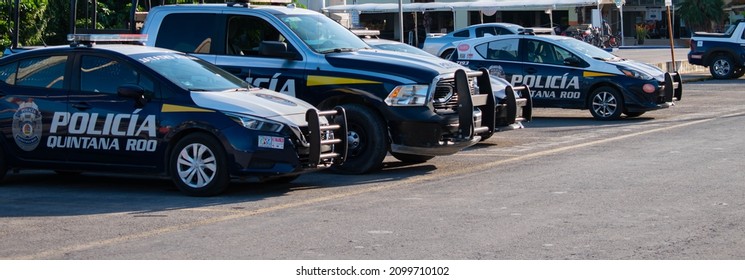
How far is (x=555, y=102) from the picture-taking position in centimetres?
2044

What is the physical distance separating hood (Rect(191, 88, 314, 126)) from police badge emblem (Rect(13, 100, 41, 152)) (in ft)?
5.26

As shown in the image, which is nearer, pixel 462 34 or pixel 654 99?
pixel 654 99

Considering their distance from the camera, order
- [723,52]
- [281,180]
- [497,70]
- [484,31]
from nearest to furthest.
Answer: [281,180]
[497,70]
[723,52]
[484,31]

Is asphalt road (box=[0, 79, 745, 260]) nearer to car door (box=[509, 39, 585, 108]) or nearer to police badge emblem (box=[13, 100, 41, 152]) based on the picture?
police badge emblem (box=[13, 100, 41, 152])

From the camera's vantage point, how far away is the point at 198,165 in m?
10.9

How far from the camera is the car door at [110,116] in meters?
11.1

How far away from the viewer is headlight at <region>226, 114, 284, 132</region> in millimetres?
10837

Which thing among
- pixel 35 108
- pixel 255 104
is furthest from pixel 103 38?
pixel 255 104

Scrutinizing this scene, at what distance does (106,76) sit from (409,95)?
10.2 feet

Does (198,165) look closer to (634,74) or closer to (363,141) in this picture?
(363,141)

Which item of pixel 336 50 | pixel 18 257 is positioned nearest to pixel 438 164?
pixel 336 50

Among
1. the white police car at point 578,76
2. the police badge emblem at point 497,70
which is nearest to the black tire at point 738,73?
the white police car at point 578,76

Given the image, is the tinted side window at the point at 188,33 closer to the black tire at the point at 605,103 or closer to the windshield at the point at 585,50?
the windshield at the point at 585,50

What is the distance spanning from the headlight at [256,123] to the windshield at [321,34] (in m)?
2.62
